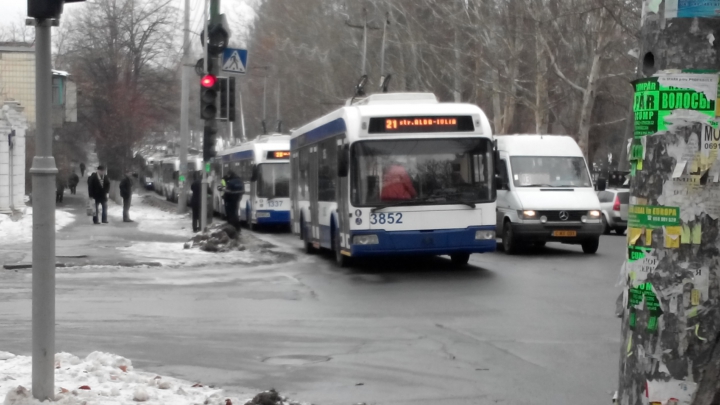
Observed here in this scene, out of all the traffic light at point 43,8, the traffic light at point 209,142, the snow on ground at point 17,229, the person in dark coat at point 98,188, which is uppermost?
the traffic light at point 43,8

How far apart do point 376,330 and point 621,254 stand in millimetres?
11811

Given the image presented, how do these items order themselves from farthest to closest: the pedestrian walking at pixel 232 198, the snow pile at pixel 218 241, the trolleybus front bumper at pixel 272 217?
the trolleybus front bumper at pixel 272 217
the pedestrian walking at pixel 232 198
the snow pile at pixel 218 241

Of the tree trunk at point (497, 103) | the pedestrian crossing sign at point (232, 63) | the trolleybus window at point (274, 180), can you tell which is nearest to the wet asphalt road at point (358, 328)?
the pedestrian crossing sign at point (232, 63)

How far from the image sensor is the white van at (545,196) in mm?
20750

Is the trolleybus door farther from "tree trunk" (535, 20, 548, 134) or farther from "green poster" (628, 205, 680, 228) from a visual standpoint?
"tree trunk" (535, 20, 548, 134)

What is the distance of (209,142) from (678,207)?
20.0m

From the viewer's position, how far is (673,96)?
411 centimetres

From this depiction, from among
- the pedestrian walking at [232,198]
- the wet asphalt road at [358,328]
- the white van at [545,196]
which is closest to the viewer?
the wet asphalt road at [358,328]

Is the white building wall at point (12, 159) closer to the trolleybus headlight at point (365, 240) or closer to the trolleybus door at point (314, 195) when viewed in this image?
the trolleybus door at point (314, 195)

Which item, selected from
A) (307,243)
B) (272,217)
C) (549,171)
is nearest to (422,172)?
(549,171)

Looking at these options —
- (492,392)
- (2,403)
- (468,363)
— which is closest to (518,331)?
(468,363)

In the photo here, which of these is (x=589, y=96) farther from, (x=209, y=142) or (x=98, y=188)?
(x=209, y=142)

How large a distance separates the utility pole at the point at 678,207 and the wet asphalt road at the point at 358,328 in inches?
131

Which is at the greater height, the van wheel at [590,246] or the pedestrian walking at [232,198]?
the pedestrian walking at [232,198]
